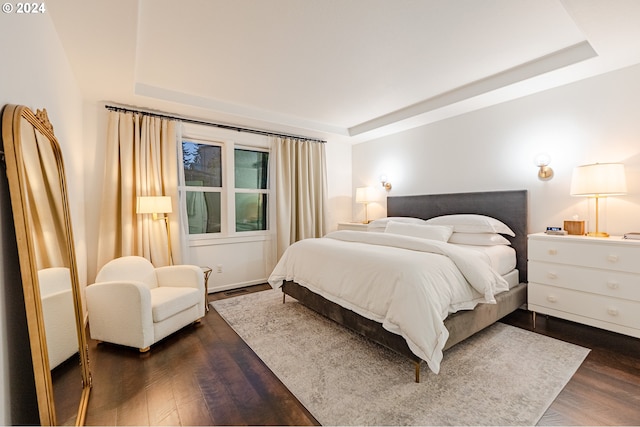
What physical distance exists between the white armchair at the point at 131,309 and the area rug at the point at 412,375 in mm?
601

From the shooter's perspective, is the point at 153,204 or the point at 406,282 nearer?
the point at 406,282

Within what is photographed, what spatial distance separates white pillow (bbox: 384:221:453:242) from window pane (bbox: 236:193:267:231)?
2112 millimetres

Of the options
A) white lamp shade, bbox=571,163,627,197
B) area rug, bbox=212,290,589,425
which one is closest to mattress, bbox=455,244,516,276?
area rug, bbox=212,290,589,425

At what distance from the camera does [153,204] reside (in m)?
3.12

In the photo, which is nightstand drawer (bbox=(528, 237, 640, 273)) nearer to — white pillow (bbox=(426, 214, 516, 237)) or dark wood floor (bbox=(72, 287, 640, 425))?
white pillow (bbox=(426, 214, 516, 237))

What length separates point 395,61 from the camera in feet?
8.69

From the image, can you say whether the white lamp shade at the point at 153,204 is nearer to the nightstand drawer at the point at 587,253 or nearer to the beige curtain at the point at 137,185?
the beige curtain at the point at 137,185

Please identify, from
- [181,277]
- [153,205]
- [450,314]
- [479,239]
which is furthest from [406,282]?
[153,205]

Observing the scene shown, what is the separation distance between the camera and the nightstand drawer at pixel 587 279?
218 centimetres

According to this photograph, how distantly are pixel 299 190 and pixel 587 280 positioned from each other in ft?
11.7

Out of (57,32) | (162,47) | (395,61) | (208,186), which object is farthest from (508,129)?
(57,32)

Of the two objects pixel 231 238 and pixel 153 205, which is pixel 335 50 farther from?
pixel 231 238

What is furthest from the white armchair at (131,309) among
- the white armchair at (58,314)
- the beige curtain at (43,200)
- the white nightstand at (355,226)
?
the white nightstand at (355,226)

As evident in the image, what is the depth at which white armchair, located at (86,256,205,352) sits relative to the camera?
2.22 metres
